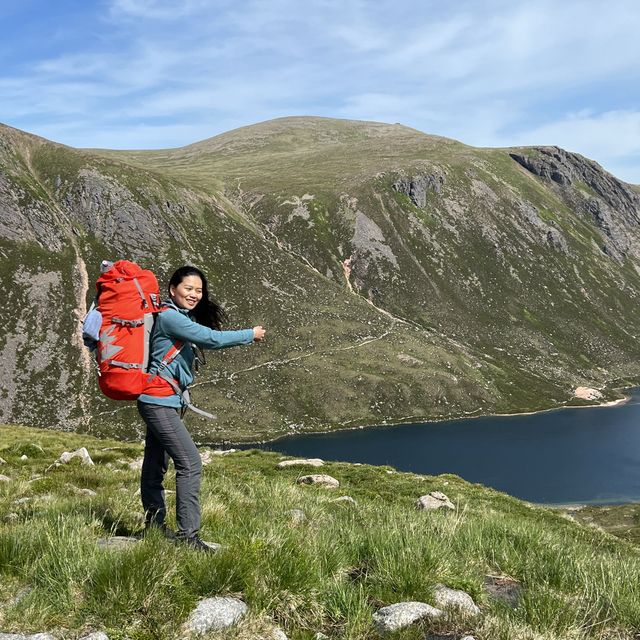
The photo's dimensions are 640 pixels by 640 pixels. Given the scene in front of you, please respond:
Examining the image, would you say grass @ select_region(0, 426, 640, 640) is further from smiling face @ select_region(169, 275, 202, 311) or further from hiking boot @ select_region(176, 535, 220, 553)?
smiling face @ select_region(169, 275, 202, 311)

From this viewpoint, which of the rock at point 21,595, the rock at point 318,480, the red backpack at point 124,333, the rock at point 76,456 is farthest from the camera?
the rock at point 318,480

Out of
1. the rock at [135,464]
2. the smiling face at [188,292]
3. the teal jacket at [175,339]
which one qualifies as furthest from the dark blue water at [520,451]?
the teal jacket at [175,339]

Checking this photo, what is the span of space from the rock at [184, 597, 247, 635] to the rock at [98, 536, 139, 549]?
158 cm

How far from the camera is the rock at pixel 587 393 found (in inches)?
7274

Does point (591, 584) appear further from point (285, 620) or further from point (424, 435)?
point (424, 435)

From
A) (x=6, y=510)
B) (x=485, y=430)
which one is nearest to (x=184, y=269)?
(x=6, y=510)

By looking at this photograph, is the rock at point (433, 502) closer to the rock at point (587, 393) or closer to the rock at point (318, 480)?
the rock at point (318, 480)

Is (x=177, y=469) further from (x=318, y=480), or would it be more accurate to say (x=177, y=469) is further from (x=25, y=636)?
(x=318, y=480)

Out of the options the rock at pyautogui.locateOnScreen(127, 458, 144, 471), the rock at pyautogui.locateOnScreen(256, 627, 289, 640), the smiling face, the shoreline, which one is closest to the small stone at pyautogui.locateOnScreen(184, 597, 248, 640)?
the rock at pyautogui.locateOnScreen(256, 627, 289, 640)

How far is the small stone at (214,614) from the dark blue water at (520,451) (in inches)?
4473

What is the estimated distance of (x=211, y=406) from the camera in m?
145

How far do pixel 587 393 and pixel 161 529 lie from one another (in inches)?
8187

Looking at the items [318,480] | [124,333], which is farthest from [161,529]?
[318,480]

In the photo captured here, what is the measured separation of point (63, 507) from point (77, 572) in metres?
3.70
